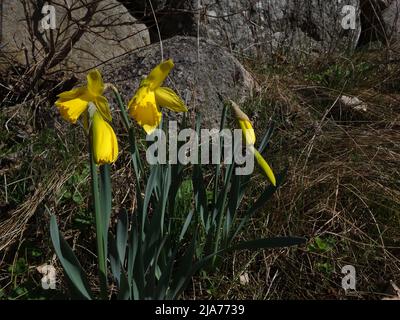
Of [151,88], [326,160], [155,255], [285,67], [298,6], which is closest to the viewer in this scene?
[151,88]

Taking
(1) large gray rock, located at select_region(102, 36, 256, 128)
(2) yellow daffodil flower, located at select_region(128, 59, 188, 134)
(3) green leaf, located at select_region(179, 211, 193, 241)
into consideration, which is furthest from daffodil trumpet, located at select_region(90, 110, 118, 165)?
(1) large gray rock, located at select_region(102, 36, 256, 128)

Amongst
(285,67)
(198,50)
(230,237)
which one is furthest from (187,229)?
(285,67)

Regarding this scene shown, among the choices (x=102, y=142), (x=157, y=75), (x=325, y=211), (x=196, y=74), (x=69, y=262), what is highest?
(x=157, y=75)

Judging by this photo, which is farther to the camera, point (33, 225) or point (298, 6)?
point (298, 6)

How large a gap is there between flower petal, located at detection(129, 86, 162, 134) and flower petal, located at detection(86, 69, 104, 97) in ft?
0.29

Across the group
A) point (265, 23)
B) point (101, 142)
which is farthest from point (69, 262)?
point (265, 23)

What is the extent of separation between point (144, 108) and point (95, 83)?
132 millimetres

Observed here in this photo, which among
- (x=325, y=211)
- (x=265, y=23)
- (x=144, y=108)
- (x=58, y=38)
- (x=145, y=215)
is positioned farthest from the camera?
(x=265, y=23)

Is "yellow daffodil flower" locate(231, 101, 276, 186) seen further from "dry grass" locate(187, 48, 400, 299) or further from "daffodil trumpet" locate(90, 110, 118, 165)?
"dry grass" locate(187, 48, 400, 299)

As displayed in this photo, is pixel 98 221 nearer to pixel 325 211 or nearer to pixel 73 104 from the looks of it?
pixel 73 104

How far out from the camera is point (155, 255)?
151 centimetres

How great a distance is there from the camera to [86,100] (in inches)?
50.4
